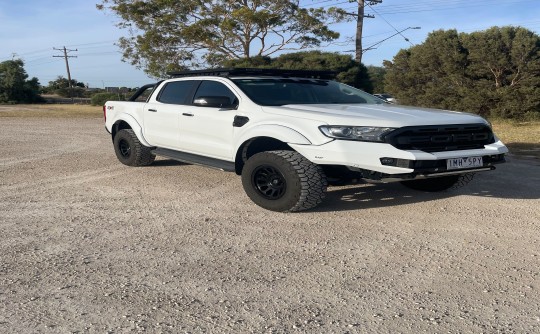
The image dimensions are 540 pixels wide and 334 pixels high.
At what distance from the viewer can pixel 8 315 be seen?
2859 mm

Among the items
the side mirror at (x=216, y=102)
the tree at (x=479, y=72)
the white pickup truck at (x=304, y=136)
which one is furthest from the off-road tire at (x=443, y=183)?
the tree at (x=479, y=72)

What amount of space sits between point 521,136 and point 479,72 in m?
5.79

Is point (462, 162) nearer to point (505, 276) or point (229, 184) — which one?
point (505, 276)

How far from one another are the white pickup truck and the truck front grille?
10mm

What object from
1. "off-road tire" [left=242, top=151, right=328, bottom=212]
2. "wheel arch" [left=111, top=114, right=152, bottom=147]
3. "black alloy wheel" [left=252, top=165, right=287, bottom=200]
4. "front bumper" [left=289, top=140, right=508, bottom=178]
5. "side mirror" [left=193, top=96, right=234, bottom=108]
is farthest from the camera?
"wheel arch" [left=111, top=114, right=152, bottom=147]

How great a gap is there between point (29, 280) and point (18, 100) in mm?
54053

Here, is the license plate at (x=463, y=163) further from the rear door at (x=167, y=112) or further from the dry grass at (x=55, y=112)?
the dry grass at (x=55, y=112)

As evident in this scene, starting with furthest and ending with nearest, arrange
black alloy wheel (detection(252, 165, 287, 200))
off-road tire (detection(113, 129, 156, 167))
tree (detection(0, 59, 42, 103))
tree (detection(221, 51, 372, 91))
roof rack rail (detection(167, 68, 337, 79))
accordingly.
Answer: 1. tree (detection(0, 59, 42, 103))
2. tree (detection(221, 51, 372, 91))
3. off-road tire (detection(113, 129, 156, 167))
4. roof rack rail (detection(167, 68, 337, 79))
5. black alloy wheel (detection(252, 165, 287, 200))

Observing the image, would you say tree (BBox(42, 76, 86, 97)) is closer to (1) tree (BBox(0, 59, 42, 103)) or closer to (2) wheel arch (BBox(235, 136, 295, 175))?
(1) tree (BBox(0, 59, 42, 103))

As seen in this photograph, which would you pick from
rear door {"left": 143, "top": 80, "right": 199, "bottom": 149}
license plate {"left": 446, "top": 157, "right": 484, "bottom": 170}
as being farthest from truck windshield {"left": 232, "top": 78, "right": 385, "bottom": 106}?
license plate {"left": 446, "top": 157, "right": 484, "bottom": 170}

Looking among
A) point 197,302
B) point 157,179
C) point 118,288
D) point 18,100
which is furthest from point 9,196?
point 18,100

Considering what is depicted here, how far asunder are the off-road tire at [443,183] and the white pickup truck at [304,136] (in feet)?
0.04

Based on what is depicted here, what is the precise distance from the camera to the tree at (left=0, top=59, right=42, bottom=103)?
5050 cm

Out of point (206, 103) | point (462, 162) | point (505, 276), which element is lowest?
point (505, 276)
